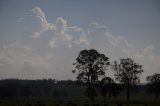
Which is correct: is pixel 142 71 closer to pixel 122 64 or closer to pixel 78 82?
pixel 122 64

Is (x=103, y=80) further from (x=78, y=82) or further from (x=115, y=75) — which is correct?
(x=115, y=75)

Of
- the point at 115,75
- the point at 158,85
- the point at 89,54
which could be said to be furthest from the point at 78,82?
the point at 158,85

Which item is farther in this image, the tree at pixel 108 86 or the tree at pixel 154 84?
the tree at pixel 154 84

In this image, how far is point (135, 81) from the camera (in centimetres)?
9256

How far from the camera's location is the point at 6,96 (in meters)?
150

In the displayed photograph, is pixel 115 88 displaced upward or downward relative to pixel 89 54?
downward

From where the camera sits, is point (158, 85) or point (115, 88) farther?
point (158, 85)

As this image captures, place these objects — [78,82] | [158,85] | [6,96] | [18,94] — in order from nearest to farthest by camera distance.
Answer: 1. [78,82]
2. [158,85]
3. [6,96]
4. [18,94]

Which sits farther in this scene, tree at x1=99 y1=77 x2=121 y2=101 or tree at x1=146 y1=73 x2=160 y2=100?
tree at x1=146 y1=73 x2=160 y2=100

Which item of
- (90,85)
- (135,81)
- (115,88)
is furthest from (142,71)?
(90,85)

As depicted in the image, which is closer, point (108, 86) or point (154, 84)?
point (108, 86)

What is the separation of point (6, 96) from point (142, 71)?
8656 cm

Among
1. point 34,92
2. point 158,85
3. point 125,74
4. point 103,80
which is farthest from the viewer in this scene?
point 34,92

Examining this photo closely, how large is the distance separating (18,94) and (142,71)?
327 ft
